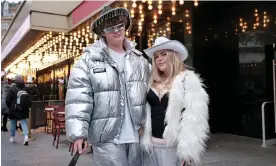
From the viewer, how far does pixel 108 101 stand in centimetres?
254

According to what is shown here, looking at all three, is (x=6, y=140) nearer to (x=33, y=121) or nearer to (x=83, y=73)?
(x=33, y=121)

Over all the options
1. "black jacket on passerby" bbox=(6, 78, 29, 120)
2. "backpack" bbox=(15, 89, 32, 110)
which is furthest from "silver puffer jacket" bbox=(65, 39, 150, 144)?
"black jacket on passerby" bbox=(6, 78, 29, 120)

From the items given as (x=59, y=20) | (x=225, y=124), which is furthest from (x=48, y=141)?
(x=225, y=124)

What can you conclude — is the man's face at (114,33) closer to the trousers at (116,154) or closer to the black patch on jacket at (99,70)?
the black patch on jacket at (99,70)

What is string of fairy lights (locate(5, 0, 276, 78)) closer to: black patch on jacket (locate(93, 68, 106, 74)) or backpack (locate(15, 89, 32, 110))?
backpack (locate(15, 89, 32, 110))

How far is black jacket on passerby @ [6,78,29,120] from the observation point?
9.08m

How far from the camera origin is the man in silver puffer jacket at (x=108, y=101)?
99.2 inches

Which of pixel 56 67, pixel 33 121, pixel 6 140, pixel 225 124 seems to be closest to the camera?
pixel 225 124

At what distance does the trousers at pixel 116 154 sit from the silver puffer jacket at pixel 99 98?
0.07m

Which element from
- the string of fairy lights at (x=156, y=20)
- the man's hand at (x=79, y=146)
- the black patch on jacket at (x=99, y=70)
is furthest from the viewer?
the string of fairy lights at (x=156, y=20)

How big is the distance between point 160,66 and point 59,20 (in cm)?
925

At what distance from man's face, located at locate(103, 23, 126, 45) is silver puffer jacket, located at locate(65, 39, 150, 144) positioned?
118mm

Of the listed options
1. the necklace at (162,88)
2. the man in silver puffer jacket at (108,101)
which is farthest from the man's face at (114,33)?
the necklace at (162,88)

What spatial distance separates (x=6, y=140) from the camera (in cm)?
984
